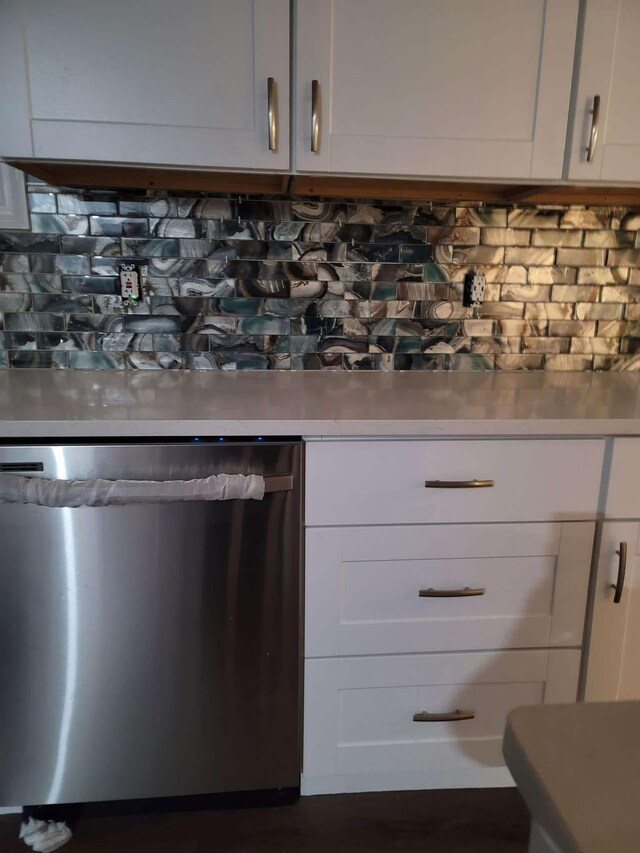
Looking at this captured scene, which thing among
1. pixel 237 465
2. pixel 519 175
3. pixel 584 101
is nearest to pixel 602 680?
pixel 237 465

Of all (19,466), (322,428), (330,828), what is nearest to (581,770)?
(322,428)

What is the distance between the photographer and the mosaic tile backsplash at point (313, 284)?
5.29 ft

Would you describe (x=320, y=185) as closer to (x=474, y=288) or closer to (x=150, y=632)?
(x=474, y=288)

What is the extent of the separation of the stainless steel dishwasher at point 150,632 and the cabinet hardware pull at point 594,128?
101 cm

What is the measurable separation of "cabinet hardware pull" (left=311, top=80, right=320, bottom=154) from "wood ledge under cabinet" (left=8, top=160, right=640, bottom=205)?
0.30 ft

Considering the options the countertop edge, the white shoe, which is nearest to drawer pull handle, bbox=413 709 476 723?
the countertop edge

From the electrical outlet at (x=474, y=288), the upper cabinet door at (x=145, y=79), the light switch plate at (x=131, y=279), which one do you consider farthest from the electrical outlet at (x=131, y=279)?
the electrical outlet at (x=474, y=288)

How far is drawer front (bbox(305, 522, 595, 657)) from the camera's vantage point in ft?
4.10

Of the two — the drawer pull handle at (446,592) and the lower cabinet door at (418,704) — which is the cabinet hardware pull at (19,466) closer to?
the lower cabinet door at (418,704)

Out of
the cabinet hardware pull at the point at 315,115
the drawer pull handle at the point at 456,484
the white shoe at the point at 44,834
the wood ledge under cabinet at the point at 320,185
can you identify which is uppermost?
the cabinet hardware pull at the point at 315,115

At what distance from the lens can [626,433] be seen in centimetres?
123

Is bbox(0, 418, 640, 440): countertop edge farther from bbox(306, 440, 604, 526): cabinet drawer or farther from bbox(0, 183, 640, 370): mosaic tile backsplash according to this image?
bbox(0, 183, 640, 370): mosaic tile backsplash

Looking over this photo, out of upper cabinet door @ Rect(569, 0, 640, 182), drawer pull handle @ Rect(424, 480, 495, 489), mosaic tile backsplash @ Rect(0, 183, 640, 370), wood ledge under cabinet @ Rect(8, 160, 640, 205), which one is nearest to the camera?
drawer pull handle @ Rect(424, 480, 495, 489)

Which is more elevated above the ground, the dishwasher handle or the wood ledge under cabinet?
the wood ledge under cabinet
